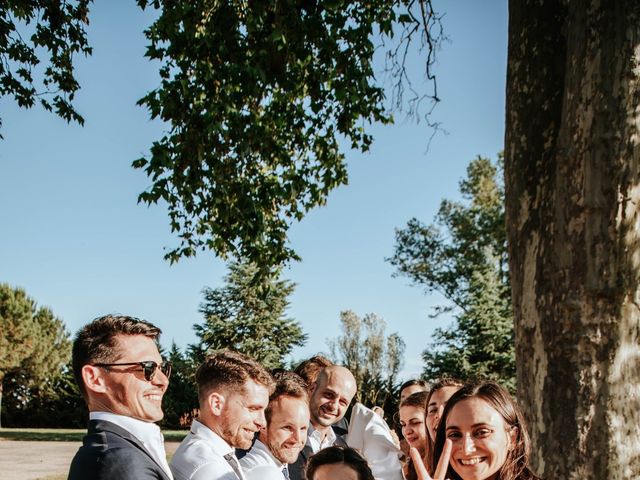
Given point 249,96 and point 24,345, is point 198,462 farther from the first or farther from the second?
point 24,345

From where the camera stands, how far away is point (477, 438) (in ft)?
10.3

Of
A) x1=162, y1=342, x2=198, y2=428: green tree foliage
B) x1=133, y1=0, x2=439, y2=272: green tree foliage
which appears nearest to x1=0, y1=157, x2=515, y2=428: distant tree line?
x1=162, y1=342, x2=198, y2=428: green tree foliage

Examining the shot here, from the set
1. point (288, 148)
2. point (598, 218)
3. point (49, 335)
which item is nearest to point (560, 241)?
point (598, 218)

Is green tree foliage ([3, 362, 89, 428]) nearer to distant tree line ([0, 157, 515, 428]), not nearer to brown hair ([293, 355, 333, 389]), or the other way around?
distant tree line ([0, 157, 515, 428])

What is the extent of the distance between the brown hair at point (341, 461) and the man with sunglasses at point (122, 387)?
0.82 metres

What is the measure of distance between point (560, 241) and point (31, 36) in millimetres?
8282

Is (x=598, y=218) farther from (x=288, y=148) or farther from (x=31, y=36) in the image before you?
(x=31, y=36)

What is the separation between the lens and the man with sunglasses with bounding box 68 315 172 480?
273 centimetres

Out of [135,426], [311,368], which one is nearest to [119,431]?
[135,426]

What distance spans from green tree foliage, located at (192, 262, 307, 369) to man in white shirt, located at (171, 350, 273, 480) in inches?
1249

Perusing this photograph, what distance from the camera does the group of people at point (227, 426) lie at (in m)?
2.82

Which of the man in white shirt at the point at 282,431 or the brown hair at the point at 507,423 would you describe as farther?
the man in white shirt at the point at 282,431

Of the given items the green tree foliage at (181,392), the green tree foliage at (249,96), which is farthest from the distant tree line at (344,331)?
the green tree foliage at (249,96)

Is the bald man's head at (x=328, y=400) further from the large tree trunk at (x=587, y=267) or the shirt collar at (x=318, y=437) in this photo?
the large tree trunk at (x=587, y=267)
